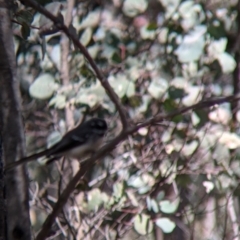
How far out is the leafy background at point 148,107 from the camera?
16.2 ft

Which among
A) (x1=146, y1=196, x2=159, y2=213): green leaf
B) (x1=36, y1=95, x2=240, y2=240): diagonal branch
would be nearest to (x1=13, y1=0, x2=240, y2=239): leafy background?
(x1=146, y1=196, x2=159, y2=213): green leaf

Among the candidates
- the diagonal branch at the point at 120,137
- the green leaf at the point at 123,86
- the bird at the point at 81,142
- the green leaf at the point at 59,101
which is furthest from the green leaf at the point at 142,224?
the diagonal branch at the point at 120,137

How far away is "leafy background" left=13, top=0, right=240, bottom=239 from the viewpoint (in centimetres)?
495

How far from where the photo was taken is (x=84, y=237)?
5.03 meters

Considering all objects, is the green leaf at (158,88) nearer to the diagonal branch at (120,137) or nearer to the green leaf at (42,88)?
the green leaf at (42,88)

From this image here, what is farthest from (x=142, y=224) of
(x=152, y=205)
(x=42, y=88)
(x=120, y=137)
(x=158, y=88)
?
(x=120, y=137)

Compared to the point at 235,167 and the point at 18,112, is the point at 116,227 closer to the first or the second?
the point at 235,167

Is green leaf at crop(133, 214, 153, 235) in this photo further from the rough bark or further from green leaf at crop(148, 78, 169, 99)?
the rough bark

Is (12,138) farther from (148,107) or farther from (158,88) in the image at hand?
(148,107)

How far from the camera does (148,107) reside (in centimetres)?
521

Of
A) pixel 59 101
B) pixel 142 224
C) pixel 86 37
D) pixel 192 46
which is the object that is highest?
pixel 86 37

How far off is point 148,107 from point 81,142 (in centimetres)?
94

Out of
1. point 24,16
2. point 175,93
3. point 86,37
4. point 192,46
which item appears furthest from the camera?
point 86,37

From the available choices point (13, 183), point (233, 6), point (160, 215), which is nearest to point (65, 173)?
point (160, 215)
